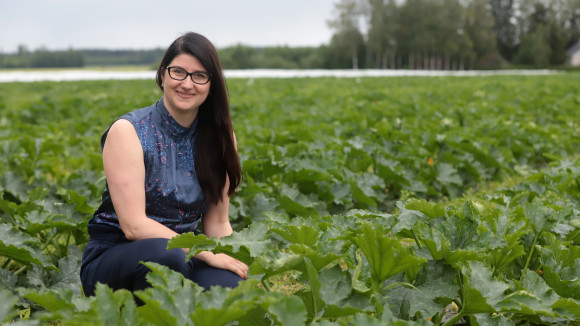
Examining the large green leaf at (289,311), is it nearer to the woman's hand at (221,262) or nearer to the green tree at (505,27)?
the woman's hand at (221,262)

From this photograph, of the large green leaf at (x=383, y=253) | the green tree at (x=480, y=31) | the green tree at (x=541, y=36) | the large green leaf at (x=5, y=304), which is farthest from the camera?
the green tree at (x=480, y=31)

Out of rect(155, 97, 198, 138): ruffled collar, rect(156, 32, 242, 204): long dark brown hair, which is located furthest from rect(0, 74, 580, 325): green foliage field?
rect(155, 97, 198, 138): ruffled collar

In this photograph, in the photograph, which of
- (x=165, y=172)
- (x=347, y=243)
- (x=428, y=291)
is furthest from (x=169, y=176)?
(x=428, y=291)

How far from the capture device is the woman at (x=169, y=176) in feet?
7.44

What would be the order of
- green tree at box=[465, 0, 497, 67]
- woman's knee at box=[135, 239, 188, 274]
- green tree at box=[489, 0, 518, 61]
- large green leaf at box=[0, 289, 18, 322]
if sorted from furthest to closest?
green tree at box=[489, 0, 518, 61] < green tree at box=[465, 0, 497, 67] < woman's knee at box=[135, 239, 188, 274] < large green leaf at box=[0, 289, 18, 322]

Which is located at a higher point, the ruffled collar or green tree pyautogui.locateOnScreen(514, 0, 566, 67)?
green tree pyautogui.locateOnScreen(514, 0, 566, 67)

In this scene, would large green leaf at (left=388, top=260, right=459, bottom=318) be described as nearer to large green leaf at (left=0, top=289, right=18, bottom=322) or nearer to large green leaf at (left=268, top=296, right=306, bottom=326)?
large green leaf at (left=268, top=296, right=306, bottom=326)

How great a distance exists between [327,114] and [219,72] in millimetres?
6417

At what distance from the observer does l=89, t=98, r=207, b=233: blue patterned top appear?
242 cm

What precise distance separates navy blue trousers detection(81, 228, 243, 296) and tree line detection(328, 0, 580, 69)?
56.4m

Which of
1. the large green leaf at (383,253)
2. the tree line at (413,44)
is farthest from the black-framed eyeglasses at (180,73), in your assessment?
the tree line at (413,44)

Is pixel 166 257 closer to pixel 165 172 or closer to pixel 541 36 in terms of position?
pixel 165 172

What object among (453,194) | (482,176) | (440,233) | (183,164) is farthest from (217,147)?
(482,176)

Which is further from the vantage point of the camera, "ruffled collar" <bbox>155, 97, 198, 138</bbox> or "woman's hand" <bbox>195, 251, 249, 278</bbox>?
"ruffled collar" <bbox>155, 97, 198, 138</bbox>
